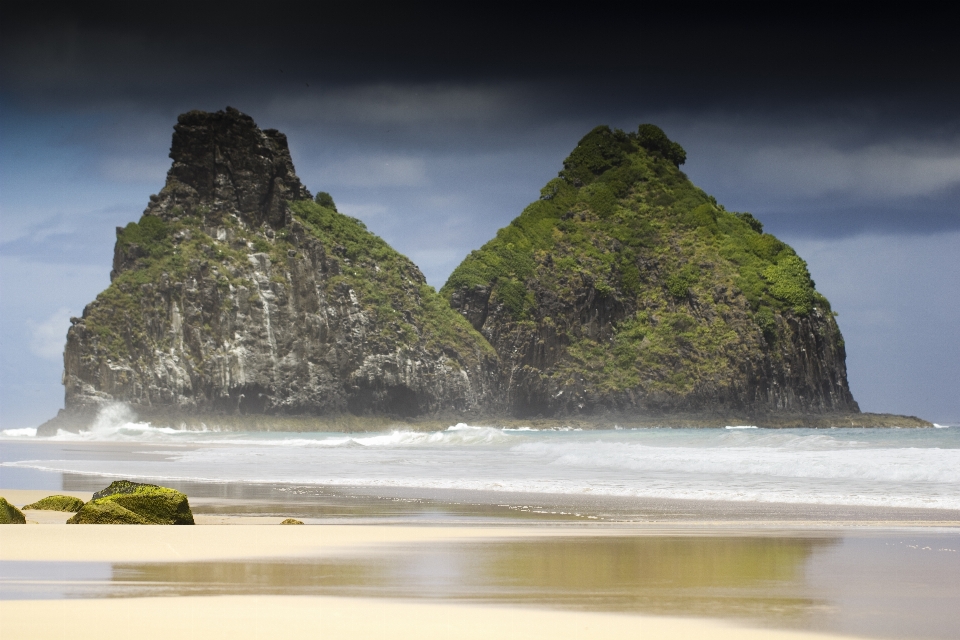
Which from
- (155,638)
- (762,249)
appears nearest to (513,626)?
(155,638)

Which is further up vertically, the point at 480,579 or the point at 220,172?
the point at 220,172

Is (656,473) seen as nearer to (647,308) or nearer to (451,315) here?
(451,315)

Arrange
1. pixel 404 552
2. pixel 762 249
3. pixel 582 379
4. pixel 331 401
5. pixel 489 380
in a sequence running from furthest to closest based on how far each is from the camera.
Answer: pixel 762 249
pixel 582 379
pixel 489 380
pixel 331 401
pixel 404 552

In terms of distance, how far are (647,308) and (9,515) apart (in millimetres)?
116996

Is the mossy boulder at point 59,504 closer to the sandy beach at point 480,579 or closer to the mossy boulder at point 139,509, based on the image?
the mossy boulder at point 139,509

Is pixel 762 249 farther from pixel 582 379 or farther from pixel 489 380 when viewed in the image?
pixel 489 380

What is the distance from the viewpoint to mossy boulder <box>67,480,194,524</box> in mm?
11836

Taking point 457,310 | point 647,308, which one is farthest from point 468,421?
point 647,308

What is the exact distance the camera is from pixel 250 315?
9681 cm

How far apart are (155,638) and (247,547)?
4249mm

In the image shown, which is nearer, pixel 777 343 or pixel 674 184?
pixel 777 343

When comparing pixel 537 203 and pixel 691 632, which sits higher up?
pixel 537 203

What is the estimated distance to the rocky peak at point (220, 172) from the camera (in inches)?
4038

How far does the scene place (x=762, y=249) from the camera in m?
127
